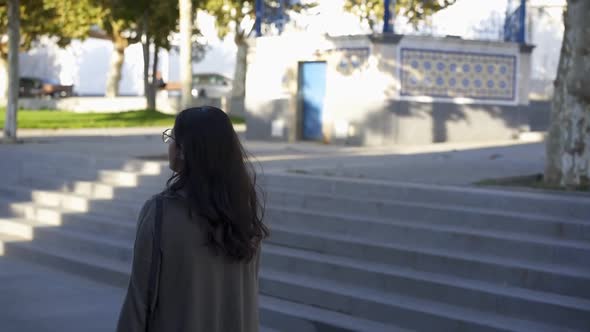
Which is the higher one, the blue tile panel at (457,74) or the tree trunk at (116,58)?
the tree trunk at (116,58)

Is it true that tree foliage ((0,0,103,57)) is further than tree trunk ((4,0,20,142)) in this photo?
Yes

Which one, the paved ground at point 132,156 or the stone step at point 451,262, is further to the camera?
the paved ground at point 132,156

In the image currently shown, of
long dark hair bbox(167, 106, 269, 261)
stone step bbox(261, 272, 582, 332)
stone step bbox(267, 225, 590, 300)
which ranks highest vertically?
long dark hair bbox(167, 106, 269, 261)

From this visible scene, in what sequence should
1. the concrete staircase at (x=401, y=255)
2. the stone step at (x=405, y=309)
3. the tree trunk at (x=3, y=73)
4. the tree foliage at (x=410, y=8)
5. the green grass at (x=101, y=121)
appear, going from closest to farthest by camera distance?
the stone step at (x=405, y=309) → the concrete staircase at (x=401, y=255) → the tree foliage at (x=410, y=8) → the green grass at (x=101, y=121) → the tree trunk at (x=3, y=73)

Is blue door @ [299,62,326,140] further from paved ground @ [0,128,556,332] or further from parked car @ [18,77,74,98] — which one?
parked car @ [18,77,74,98]

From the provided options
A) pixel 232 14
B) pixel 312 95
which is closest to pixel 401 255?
pixel 312 95

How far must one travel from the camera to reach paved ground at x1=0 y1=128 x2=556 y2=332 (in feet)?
26.7

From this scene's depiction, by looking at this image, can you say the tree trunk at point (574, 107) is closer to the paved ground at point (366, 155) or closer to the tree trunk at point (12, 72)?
the paved ground at point (366, 155)

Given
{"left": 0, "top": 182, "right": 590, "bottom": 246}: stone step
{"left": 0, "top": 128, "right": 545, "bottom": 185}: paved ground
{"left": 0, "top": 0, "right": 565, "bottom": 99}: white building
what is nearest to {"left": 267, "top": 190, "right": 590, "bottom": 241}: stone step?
{"left": 0, "top": 182, "right": 590, "bottom": 246}: stone step

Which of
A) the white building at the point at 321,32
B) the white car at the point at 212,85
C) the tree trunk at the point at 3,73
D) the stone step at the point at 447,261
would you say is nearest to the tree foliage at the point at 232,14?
the white building at the point at 321,32

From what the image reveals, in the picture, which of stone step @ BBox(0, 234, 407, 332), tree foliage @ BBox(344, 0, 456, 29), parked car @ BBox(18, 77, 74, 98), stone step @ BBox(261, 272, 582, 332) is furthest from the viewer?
parked car @ BBox(18, 77, 74, 98)

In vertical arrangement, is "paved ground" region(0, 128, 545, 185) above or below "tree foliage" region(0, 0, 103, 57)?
below

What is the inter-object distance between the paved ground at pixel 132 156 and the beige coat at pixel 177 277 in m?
4.37

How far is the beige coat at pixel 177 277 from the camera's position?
347cm
